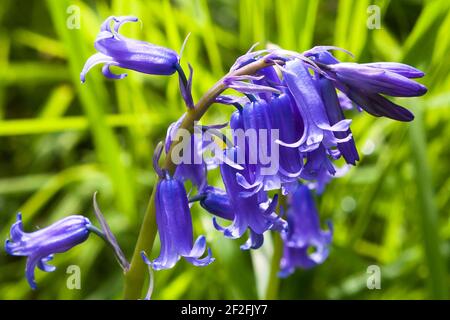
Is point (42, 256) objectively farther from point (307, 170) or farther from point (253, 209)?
point (307, 170)

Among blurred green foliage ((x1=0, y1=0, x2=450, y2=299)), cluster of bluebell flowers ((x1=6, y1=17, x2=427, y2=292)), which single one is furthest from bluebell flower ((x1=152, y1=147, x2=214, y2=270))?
blurred green foliage ((x1=0, y1=0, x2=450, y2=299))

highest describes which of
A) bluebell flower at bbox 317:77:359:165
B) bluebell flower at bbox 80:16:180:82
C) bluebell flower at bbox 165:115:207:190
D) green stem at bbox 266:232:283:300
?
bluebell flower at bbox 80:16:180:82

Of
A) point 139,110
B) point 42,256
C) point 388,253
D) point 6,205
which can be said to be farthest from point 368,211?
point 6,205

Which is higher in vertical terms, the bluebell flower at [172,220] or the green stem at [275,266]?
the bluebell flower at [172,220]

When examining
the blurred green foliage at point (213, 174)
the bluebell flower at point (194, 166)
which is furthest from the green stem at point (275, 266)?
the bluebell flower at point (194, 166)

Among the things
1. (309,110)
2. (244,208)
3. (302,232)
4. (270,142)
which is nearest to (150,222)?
(244,208)

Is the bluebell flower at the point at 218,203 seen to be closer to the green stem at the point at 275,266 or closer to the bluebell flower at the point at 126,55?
the bluebell flower at the point at 126,55

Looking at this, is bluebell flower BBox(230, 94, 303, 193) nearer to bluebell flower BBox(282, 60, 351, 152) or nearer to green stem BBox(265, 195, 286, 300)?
bluebell flower BBox(282, 60, 351, 152)
